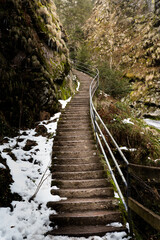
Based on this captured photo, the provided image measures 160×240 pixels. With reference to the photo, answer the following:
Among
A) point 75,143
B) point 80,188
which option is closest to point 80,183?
point 80,188

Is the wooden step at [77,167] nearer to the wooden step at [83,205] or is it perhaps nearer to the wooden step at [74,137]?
the wooden step at [83,205]

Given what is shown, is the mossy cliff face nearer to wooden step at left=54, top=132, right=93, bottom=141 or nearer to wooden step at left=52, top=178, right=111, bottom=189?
wooden step at left=54, top=132, right=93, bottom=141

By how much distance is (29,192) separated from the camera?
10.8 ft

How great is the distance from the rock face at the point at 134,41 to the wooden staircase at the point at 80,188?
1181cm

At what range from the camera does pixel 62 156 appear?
4621 mm

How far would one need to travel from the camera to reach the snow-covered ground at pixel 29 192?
8.17 ft

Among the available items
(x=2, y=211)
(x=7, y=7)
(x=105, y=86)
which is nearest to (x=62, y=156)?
(x=2, y=211)

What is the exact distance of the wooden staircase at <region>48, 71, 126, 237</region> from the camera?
2799 millimetres

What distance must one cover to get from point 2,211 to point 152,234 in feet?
12.0

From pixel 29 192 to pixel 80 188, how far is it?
3.95 feet

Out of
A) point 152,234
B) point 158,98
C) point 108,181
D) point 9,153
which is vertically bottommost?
point 152,234

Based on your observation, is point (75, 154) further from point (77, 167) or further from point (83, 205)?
point (83, 205)

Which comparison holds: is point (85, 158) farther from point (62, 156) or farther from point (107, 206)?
point (107, 206)

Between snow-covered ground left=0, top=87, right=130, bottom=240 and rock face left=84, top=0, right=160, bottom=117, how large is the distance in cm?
1295
